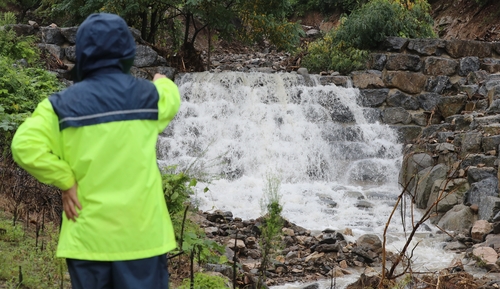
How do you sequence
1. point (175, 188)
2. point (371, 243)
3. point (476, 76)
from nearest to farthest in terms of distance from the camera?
point (175, 188) → point (371, 243) → point (476, 76)

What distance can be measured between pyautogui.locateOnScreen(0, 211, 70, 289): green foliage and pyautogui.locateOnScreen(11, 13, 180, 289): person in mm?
1327

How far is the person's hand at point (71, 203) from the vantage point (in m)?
2.51

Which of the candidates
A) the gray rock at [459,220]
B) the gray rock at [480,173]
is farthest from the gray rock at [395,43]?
the gray rock at [459,220]

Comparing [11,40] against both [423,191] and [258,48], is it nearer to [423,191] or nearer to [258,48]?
[423,191]

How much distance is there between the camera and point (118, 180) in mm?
2502

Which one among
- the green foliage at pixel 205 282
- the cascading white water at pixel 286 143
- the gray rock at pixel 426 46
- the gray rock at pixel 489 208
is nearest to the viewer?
the green foliage at pixel 205 282

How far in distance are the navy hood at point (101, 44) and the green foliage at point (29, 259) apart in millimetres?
1579

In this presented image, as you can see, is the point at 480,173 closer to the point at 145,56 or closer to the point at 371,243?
the point at 371,243

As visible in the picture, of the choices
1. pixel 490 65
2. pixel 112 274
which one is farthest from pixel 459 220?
pixel 112 274

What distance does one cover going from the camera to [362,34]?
1577cm

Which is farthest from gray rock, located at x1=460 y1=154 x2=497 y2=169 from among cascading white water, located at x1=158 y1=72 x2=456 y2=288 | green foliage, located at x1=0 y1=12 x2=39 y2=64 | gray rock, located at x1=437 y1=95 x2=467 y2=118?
green foliage, located at x1=0 y1=12 x2=39 y2=64

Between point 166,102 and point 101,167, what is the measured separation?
0.38m

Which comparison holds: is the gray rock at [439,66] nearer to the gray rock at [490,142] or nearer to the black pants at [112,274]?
the gray rock at [490,142]

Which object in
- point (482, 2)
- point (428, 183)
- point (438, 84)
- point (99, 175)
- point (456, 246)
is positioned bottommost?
point (456, 246)
